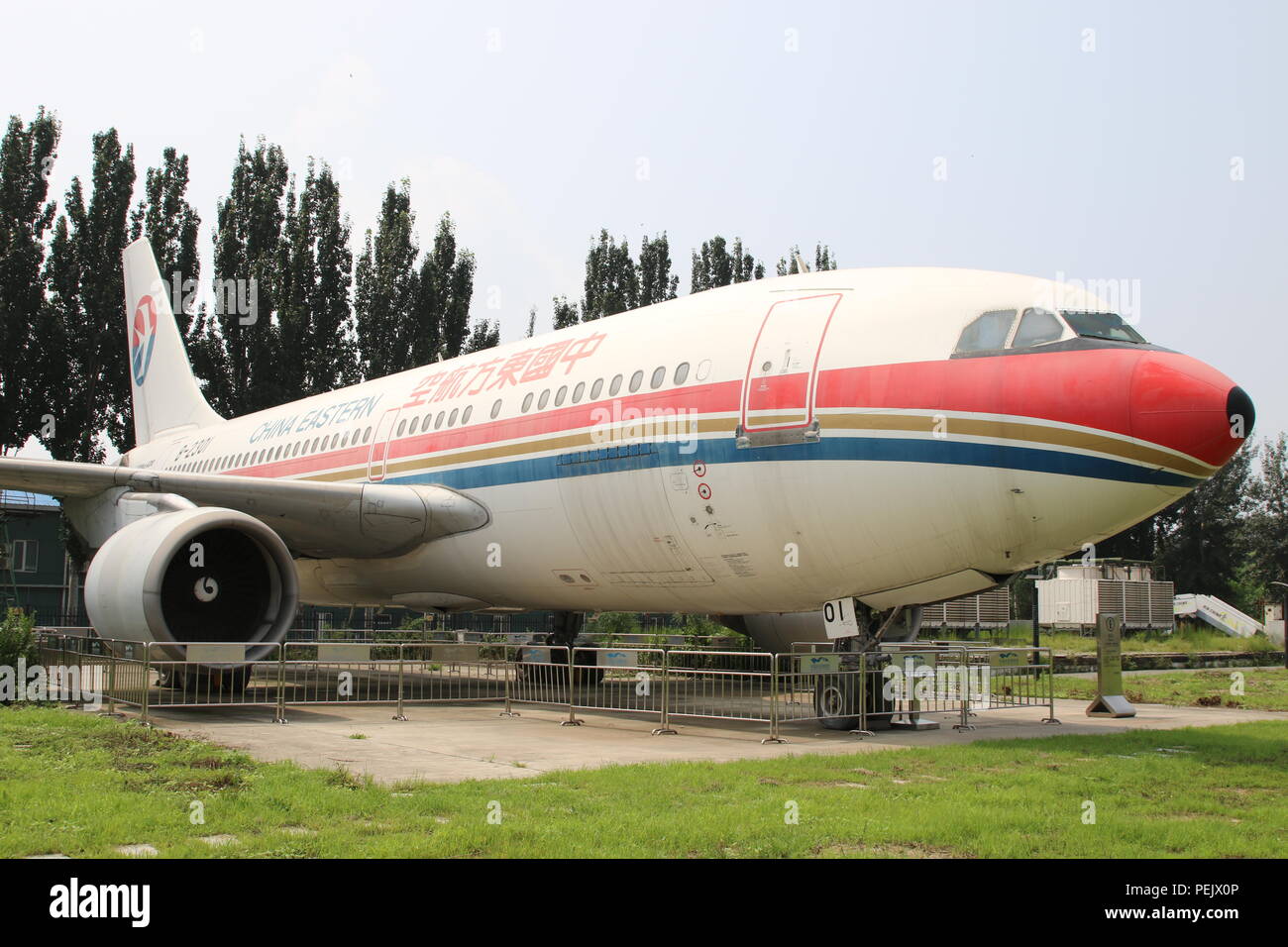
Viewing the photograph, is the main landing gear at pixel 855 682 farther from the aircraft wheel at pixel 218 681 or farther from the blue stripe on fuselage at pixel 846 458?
the aircraft wheel at pixel 218 681

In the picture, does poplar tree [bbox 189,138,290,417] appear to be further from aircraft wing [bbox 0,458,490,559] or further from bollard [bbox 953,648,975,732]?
bollard [bbox 953,648,975,732]

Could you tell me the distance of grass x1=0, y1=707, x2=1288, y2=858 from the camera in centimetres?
549

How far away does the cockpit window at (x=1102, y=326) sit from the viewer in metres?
9.43

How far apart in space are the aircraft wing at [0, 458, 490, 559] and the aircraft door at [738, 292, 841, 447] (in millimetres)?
4681

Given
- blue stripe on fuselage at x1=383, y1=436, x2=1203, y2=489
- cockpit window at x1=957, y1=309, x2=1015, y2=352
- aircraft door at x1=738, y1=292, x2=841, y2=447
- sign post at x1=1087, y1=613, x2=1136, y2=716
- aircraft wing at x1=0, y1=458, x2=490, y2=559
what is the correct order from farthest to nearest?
aircraft wing at x1=0, y1=458, x2=490, y2=559 → sign post at x1=1087, y1=613, x2=1136, y2=716 → aircraft door at x1=738, y1=292, x2=841, y2=447 → cockpit window at x1=957, y1=309, x2=1015, y2=352 → blue stripe on fuselage at x1=383, y1=436, x2=1203, y2=489

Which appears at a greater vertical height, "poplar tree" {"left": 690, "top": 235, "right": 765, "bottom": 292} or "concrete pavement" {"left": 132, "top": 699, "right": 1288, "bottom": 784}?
"poplar tree" {"left": 690, "top": 235, "right": 765, "bottom": 292}

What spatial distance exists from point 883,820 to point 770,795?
3.12 feet

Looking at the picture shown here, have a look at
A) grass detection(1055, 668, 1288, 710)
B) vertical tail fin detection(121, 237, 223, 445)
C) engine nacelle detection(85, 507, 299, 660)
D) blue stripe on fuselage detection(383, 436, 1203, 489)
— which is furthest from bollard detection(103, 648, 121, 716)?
grass detection(1055, 668, 1288, 710)

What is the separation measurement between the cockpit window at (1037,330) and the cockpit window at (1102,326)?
4.6 inches

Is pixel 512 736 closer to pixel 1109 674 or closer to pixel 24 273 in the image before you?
pixel 1109 674

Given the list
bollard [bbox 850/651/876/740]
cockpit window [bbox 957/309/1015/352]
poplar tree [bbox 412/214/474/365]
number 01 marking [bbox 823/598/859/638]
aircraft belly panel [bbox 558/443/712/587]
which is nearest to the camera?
cockpit window [bbox 957/309/1015/352]

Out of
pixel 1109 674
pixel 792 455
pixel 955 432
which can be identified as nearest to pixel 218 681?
pixel 792 455
